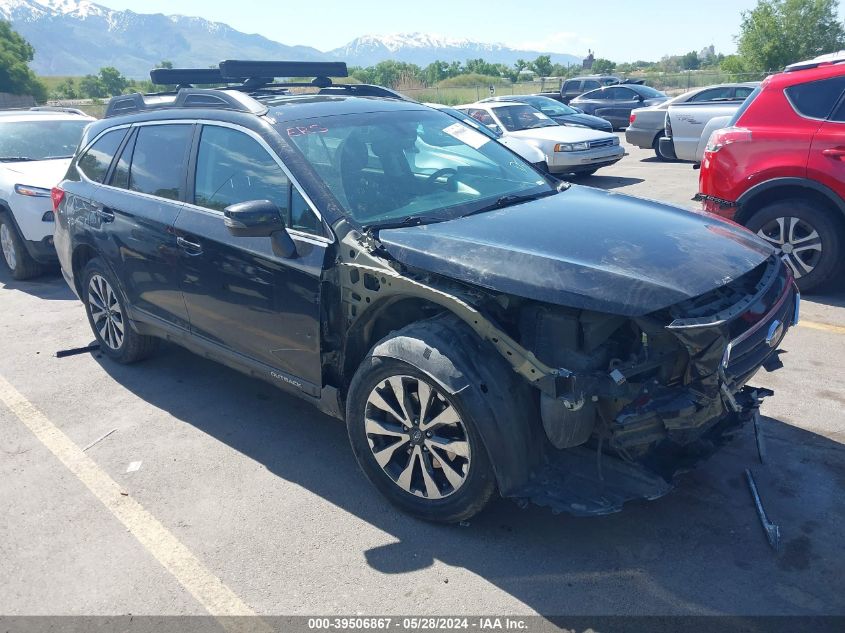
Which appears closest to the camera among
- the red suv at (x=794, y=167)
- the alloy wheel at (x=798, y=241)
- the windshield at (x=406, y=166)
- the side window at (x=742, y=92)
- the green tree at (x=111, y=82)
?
the windshield at (x=406, y=166)

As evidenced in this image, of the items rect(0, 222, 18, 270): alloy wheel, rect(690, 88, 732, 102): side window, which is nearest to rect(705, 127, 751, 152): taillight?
rect(0, 222, 18, 270): alloy wheel

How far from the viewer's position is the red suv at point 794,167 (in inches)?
226

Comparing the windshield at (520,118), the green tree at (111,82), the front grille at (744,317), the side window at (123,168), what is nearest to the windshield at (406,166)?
the front grille at (744,317)

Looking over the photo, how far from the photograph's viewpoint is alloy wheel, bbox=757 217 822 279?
232 inches

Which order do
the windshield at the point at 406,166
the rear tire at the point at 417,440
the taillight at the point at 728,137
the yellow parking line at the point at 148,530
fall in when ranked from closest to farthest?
1. the yellow parking line at the point at 148,530
2. the rear tire at the point at 417,440
3. the windshield at the point at 406,166
4. the taillight at the point at 728,137

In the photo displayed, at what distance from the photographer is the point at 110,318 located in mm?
5359

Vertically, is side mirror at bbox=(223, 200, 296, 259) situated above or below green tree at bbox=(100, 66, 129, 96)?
below

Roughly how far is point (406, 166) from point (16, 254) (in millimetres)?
6016

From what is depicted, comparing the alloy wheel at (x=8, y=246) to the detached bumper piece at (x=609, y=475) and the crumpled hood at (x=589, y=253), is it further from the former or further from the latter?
the detached bumper piece at (x=609, y=475)

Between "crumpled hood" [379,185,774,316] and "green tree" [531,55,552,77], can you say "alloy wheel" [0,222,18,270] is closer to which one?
→ "crumpled hood" [379,185,774,316]

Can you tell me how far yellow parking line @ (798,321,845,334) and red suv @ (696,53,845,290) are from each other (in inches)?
21.9

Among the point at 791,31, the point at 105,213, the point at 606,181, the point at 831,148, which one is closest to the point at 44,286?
the point at 105,213

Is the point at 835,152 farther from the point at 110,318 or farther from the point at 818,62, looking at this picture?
the point at 110,318

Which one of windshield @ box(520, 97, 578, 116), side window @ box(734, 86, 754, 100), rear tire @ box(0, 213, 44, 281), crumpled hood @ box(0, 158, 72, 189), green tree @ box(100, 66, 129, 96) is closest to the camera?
crumpled hood @ box(0, 158, 72, 189)
